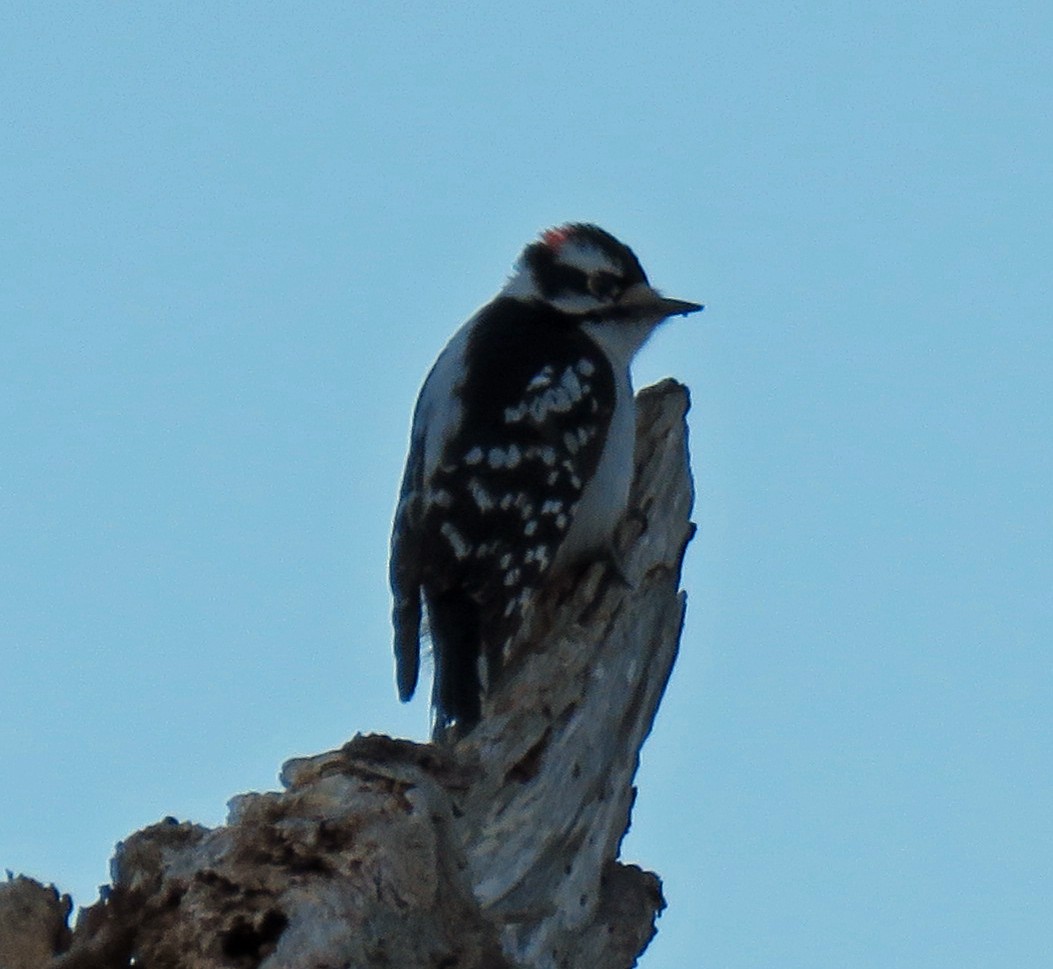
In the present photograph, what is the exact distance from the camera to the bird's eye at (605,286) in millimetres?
7246

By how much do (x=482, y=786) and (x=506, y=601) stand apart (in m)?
1.60

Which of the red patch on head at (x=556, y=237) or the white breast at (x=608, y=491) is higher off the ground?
the red patch on head at (x=556, y=237)

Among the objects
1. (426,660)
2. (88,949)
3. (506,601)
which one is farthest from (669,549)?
(88,949)

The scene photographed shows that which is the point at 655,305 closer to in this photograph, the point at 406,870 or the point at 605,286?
the point at 605,286

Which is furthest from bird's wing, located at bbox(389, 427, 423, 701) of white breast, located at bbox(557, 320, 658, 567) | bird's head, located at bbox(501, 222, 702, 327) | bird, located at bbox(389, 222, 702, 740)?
bird's head, located at bbox(501, 222, 702, 327)

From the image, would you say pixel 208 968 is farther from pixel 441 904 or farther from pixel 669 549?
pixel 669 549

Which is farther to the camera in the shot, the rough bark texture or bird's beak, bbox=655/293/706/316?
bird's beak, bbox=655/293/706/316

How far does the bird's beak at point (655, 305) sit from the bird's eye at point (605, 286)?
57 millimetres

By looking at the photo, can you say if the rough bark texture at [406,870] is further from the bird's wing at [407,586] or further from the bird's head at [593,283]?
the bird's head at [593,283]

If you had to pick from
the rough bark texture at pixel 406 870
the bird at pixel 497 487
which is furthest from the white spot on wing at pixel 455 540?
the rough bark texture at pixel 406 870

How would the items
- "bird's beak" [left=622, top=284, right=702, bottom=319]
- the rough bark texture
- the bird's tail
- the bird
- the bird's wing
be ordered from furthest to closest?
"bird's beak" [left=622, top=284, right=702, bottom=319] → the bird's wing → the bird → the bird's tail → the rough bark texture

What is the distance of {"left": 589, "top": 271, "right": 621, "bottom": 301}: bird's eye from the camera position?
23.8 feet

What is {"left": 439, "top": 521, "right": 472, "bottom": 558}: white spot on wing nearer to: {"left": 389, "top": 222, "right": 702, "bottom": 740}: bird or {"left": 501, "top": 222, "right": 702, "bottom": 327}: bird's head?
{"left": 389, "top": 222, "right": 702, "bottom": 740}: bird

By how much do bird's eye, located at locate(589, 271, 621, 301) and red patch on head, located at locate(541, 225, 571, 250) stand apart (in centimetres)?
23
